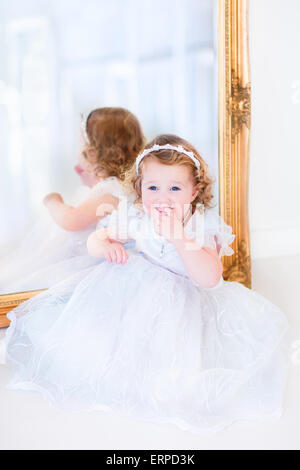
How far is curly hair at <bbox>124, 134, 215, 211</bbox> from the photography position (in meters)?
1.28

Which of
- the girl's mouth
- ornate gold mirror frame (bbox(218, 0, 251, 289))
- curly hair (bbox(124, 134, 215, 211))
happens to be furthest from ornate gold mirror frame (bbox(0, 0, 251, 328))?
the girl's mouth

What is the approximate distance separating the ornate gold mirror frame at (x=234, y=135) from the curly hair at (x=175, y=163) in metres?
0.29

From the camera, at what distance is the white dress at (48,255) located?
4.90 ft

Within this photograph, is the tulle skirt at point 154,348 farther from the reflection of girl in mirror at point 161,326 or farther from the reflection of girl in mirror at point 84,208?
the reflection of girl in mirror at point 84,208

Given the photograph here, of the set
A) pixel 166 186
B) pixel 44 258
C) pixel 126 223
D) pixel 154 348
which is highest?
pixel 166 186

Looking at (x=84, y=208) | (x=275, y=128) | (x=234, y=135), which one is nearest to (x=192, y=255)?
(x=84, y=208)

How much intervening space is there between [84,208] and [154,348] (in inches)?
20.9

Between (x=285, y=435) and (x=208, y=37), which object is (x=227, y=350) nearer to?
(x=285, y=435)

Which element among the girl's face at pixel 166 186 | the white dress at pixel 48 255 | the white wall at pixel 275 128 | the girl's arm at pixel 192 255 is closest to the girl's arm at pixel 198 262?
the girl's arm at pixel 192 255

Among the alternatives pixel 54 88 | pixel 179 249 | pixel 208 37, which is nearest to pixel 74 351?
pixel 179 249

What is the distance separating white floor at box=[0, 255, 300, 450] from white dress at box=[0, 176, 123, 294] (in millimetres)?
414

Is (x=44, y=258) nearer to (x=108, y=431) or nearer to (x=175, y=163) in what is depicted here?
(x=175, y=163)

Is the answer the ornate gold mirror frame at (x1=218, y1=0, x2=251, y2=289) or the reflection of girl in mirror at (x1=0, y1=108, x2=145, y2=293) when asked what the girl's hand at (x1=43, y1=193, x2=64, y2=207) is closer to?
the reflection of girl in mirror at (x1=0, y1=108, x2=145, y2=293)

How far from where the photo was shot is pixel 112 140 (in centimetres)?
151
